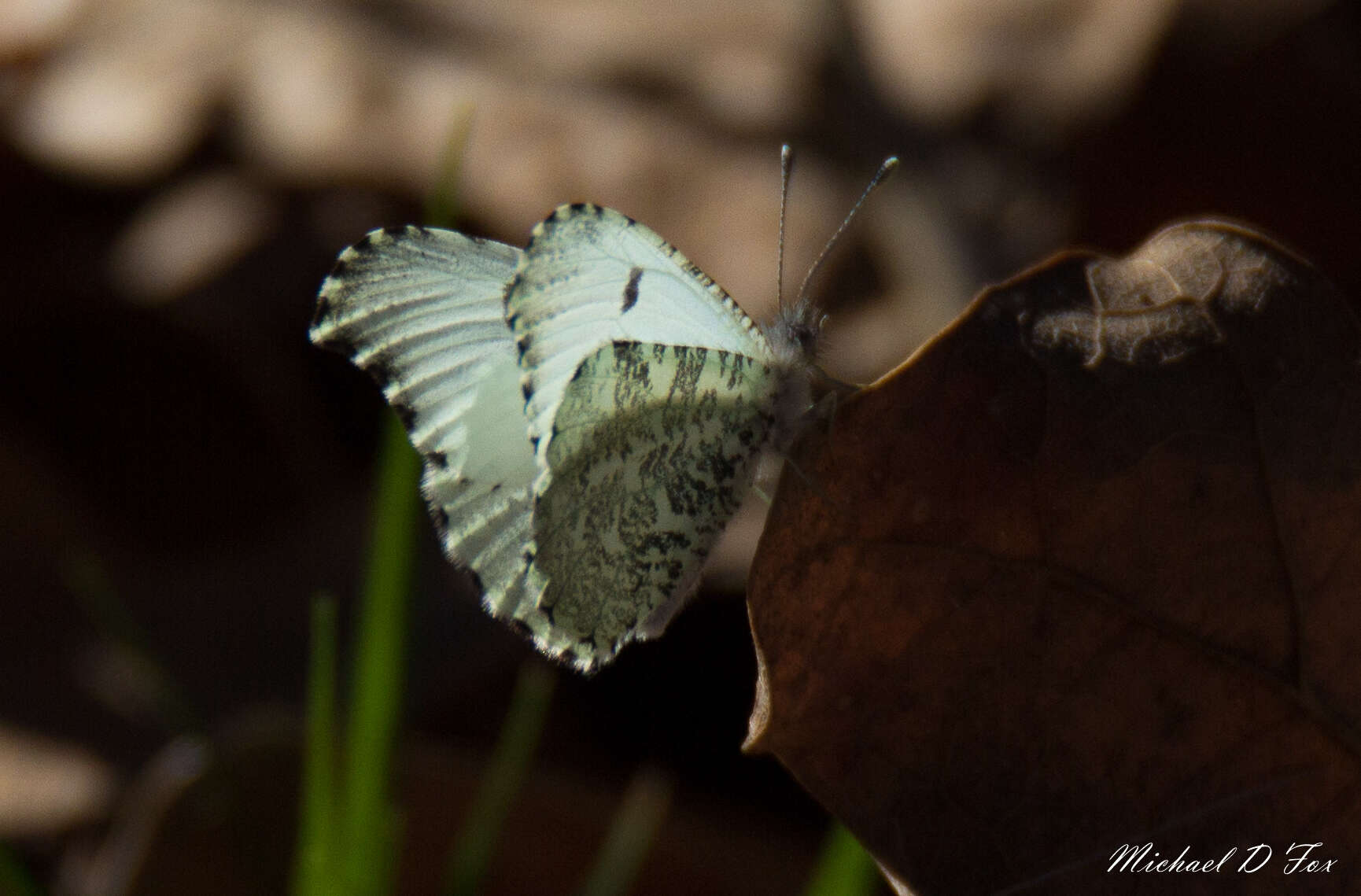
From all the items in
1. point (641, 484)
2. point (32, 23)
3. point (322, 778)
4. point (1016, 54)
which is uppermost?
point (1016, 54)

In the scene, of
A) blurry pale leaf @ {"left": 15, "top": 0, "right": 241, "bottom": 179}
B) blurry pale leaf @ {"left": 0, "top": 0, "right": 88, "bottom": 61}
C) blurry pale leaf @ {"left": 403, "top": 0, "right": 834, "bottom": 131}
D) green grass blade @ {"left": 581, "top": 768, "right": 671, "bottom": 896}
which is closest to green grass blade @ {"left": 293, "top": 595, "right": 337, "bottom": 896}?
green grass blade @ {"left": 581, "top": 768, "right": 671, "bottom": 896}

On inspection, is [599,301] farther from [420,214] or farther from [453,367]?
[420,214]

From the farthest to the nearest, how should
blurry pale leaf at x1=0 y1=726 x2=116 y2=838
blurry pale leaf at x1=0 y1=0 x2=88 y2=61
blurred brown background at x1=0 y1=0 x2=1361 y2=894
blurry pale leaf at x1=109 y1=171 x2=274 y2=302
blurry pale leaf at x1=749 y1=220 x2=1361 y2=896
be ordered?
blurry pale leaf at x1=0 y1=0 x2=88 y2=61 < blurry pale leaf at x1=109 y1=171 x2=274 y2=302 < blurred brown background at x1=0 y1=0 x2=1361 y2=894 < blurry pale leaf at x1=0 y1=726 x2=116 y2=838 < blurry pale leaf at x1=749 y1=220 x2=1361 y2=896

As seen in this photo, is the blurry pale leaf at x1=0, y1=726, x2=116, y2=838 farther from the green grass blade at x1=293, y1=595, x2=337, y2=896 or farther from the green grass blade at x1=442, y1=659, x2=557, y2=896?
the green grass blade at x1=293, y1=595, x2=337, y2=896

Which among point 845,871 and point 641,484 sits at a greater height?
point 641,484

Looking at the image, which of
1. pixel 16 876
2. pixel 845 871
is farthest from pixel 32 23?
pixel 845 871
